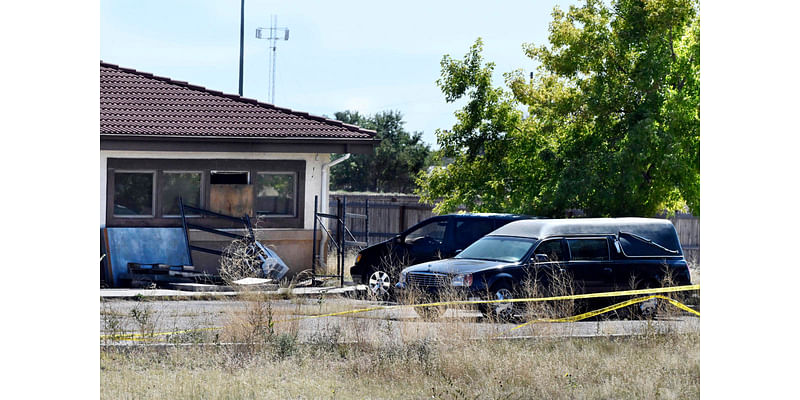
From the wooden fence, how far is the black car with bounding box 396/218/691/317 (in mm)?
10786

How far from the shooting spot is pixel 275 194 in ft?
66.1

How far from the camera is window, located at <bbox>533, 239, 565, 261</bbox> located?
14.1 meters

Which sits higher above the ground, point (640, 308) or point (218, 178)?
point (218, 178)

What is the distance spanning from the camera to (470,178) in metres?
21.3

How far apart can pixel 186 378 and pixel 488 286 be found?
5658 mm

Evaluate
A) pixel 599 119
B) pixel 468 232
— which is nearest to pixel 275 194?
pixel 468 232

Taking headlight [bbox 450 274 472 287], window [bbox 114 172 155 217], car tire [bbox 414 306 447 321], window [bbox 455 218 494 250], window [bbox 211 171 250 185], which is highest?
window [bbox 211 171 250 185]

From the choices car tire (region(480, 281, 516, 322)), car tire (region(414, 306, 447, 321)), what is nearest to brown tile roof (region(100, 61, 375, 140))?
car tire (region(480, 281, 516, 322))

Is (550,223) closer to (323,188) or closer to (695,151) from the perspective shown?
(695,151)

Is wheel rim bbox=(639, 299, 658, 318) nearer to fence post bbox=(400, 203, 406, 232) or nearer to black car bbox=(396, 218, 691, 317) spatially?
black car bbox=(396, 218, 691, 317)

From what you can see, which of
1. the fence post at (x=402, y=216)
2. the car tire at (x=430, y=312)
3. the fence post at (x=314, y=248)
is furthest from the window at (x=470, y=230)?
the fence post at (x=402, y=216)

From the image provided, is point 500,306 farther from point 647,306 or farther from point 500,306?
point 647,306
